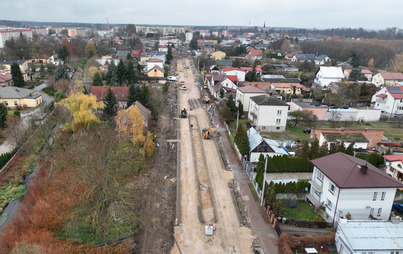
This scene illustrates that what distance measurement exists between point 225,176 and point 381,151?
1879 centimetres

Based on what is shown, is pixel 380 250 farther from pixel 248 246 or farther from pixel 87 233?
pixel 87 233

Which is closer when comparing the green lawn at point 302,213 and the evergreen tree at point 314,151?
the green lawn at point 302,213

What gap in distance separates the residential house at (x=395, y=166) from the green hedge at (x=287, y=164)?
6.61m

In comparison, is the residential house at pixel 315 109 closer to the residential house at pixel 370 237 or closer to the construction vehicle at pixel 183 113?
the construction vehicle at pixel 183 113

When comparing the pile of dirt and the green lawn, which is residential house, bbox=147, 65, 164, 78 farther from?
the green lawn

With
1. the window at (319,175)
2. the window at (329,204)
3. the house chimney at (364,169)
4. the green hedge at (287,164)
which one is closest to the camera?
the house chimney at (364,169)

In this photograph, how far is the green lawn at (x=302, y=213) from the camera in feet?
66.6

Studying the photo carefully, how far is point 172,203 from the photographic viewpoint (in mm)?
21797

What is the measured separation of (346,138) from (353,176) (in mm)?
13085

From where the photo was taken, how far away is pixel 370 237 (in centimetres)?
1598

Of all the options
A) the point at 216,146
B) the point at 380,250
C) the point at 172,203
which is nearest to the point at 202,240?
the point at 172,203

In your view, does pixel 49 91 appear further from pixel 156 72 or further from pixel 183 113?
pixel 183 113

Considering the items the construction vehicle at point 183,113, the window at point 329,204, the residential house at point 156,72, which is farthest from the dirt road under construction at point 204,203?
the residential house at point 156,72

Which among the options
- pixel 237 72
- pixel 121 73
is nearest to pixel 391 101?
pixel 237 72
